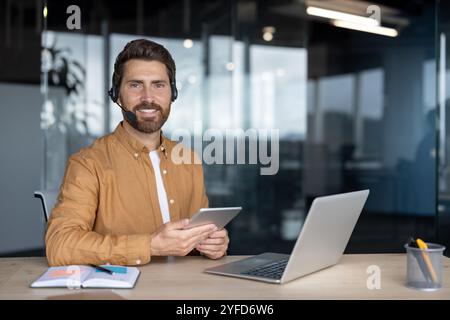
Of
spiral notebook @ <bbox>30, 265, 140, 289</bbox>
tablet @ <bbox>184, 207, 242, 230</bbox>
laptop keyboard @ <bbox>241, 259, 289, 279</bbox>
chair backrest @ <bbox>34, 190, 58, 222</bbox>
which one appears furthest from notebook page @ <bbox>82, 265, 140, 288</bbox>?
chair backrest @ <bbox>34, 190, 58, 222</bbox>

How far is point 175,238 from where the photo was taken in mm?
1927

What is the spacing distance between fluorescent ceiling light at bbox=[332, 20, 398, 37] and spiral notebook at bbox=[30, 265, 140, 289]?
544 centimetres

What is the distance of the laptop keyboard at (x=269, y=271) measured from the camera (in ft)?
5.91

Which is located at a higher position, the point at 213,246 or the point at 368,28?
the point at 368,28

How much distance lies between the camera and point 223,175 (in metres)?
5.63

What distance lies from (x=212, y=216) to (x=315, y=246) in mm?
357

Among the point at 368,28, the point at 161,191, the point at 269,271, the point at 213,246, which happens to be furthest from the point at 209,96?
the point at 269,271

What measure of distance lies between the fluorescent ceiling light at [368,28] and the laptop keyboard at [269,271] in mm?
5130

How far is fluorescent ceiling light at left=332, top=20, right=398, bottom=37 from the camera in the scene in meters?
6.61

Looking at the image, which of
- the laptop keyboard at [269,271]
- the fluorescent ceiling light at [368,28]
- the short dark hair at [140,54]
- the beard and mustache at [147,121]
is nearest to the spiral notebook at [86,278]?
the laptop keyboard at [269,271]

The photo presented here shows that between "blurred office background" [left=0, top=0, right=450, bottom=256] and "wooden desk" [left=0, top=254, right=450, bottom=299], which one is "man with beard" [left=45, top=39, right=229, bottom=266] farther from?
"blurred office background" [left=0, top=0, right=450, bottom=256]

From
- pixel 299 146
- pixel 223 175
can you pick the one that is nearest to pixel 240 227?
pixel 223 175

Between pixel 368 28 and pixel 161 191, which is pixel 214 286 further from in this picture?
pixel 368 28
